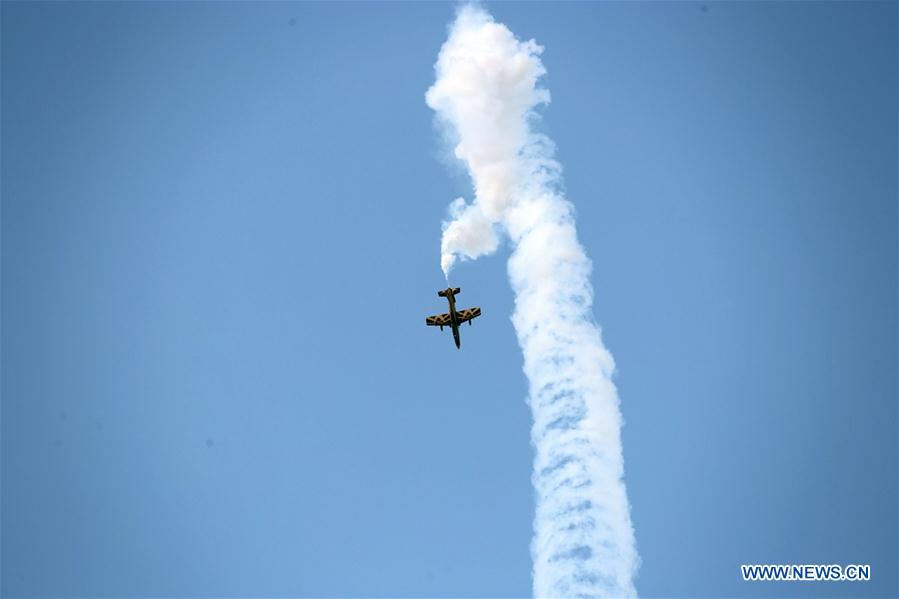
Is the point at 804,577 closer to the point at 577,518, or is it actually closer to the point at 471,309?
the point at 577,518

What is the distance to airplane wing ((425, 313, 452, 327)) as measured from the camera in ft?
247

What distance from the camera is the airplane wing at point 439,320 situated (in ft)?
247

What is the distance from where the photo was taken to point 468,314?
75.3 m

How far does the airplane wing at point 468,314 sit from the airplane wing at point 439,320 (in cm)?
84

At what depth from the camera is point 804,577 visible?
3278 inches

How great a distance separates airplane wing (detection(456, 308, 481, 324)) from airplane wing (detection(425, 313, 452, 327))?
2.74 ft

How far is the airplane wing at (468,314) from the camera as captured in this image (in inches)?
2963

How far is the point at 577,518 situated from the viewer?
235 ft

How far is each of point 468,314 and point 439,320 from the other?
2.21 m

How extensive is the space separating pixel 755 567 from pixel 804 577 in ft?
16.5

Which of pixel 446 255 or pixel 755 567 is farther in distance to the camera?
pixel 755 567

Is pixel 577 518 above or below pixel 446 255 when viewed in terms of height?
below

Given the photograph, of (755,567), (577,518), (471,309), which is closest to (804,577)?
(755,567)

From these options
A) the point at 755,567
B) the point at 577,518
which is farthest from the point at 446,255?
the point at 755,567
